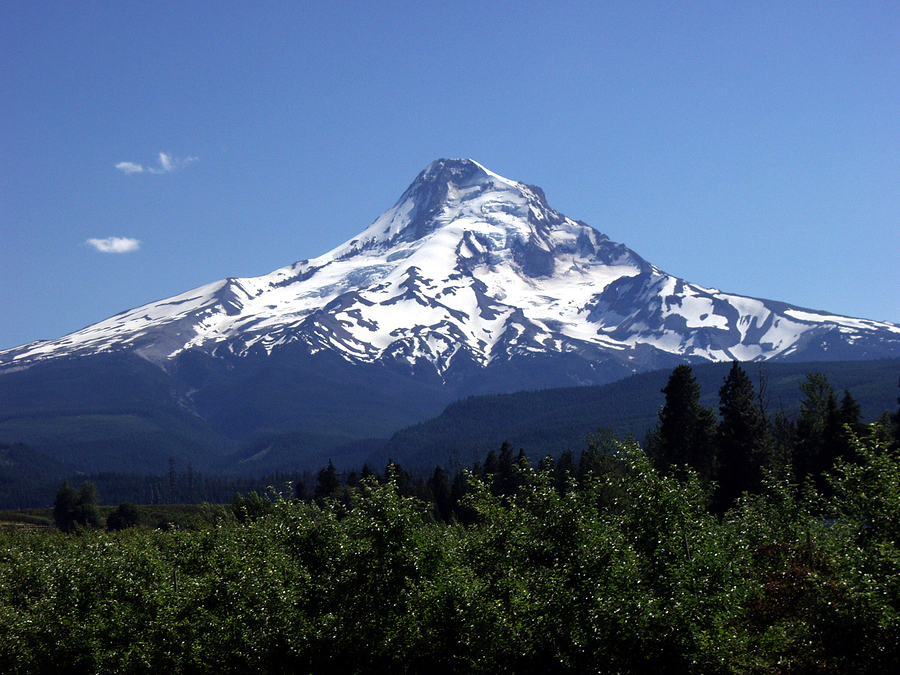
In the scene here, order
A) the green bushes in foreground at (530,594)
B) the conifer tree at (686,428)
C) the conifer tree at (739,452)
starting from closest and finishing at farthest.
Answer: the green bushes in foreground at (530,594) < the conifer tree at (739,452) < the conifer tree at (686,428)

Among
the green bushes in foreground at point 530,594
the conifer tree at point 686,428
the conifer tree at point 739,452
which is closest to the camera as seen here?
the green bushes in foreground at point 530,594

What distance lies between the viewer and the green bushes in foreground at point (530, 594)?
2312 centimetres

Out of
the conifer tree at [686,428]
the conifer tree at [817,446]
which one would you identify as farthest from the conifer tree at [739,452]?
the conifer tree at [817,446]

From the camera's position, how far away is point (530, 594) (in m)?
26.3

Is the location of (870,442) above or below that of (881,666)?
above

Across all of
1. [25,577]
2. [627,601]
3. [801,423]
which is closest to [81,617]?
[25,577]

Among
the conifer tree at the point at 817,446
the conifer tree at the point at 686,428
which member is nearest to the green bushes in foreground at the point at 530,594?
the conifer tree at the point at 817,446

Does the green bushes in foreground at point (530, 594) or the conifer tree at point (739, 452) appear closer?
the green bushes in foreground at point (530, 594)

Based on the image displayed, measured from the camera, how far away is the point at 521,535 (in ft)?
93.7

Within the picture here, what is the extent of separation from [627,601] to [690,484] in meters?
6.31

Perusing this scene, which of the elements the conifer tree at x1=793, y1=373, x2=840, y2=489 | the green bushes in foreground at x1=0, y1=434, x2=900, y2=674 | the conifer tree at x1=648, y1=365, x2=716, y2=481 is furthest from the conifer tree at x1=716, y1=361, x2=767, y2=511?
the green bushes in foreground at x1=0, y1=434, x2=900, y2=674

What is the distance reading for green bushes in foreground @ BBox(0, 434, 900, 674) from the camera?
23.1 metres

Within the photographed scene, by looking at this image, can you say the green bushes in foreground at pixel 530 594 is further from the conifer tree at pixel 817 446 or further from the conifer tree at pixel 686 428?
the conifer tree at pixel 686 428

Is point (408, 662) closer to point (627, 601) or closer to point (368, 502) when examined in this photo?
point (368, 502)
